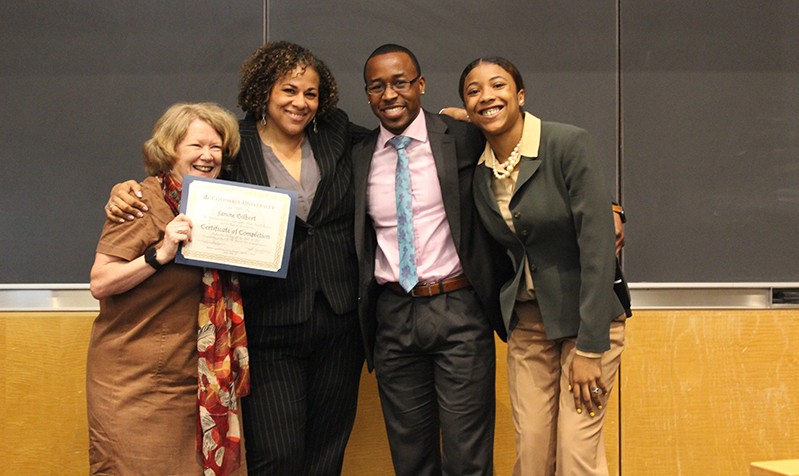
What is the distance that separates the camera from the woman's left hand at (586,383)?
216 cm

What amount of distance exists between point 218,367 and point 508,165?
3.53ft

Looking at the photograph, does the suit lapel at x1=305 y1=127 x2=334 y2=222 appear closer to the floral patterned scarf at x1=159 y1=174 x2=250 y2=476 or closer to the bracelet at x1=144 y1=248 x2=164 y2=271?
the floral patterned scarf at x1=159 y1=174 x2=250 y2=476

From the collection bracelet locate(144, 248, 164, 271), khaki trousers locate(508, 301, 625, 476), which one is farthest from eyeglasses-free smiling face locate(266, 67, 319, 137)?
khaki trousers locate(508, 301, 625, 476)

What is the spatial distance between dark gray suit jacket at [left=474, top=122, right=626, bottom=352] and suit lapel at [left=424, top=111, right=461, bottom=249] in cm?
11

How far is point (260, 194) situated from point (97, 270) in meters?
0.53

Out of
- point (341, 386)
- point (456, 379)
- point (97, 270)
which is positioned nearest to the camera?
point (97, 270)

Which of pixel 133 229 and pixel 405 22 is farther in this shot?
pixel 405 22

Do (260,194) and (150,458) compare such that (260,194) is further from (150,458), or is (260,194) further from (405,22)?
(405,22)

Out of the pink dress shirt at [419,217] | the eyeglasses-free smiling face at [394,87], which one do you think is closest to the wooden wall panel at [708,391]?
the pink dress shirt at [419,217]

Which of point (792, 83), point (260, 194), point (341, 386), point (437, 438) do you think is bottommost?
point (437, 438)

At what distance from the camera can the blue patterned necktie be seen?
92.5 inches

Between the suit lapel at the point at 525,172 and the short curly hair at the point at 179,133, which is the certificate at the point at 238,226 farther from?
the suit lapel at the point at 525,172

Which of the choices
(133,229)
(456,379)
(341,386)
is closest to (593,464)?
(456,379)

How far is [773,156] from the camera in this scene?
10.1ft
